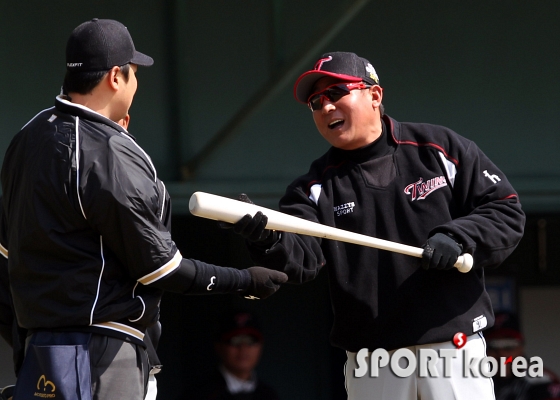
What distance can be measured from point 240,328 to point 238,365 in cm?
21

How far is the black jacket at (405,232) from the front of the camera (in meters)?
2.58

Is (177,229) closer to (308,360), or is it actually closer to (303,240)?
(308,360)

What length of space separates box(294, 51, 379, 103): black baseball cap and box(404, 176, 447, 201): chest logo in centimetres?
37

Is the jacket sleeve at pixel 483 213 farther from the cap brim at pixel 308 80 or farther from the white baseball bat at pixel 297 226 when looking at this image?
the cap brim at pixel 308 80

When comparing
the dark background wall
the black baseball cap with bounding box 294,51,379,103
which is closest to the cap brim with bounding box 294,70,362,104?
the black baseball cap with bounding box 294,51,379,103

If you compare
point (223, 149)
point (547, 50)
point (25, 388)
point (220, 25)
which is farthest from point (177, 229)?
point (25, 388)

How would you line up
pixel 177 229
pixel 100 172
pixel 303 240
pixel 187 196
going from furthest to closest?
pixel 177 229
pixel 187 196
pixel 303 240
pixel 100 172

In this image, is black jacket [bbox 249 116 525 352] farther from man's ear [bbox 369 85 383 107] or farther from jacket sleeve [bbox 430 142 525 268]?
man's ear [bbox 369 85 383 107]

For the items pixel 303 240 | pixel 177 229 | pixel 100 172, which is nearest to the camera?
pixel 100 172

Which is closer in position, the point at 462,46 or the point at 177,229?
the point at 462,46

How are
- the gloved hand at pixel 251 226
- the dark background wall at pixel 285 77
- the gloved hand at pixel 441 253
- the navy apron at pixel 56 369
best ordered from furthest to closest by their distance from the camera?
the dark background wall at pixel 285 77 → the gloved hand at pixel 441 253 → the gloved hand at pixel 251 226 → the navy apron at pixel 56 369

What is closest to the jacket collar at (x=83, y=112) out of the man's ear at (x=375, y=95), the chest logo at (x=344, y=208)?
the chest logo at (x=344, y=208)

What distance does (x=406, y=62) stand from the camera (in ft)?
15.0

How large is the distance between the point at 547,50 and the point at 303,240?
98.7 inches
